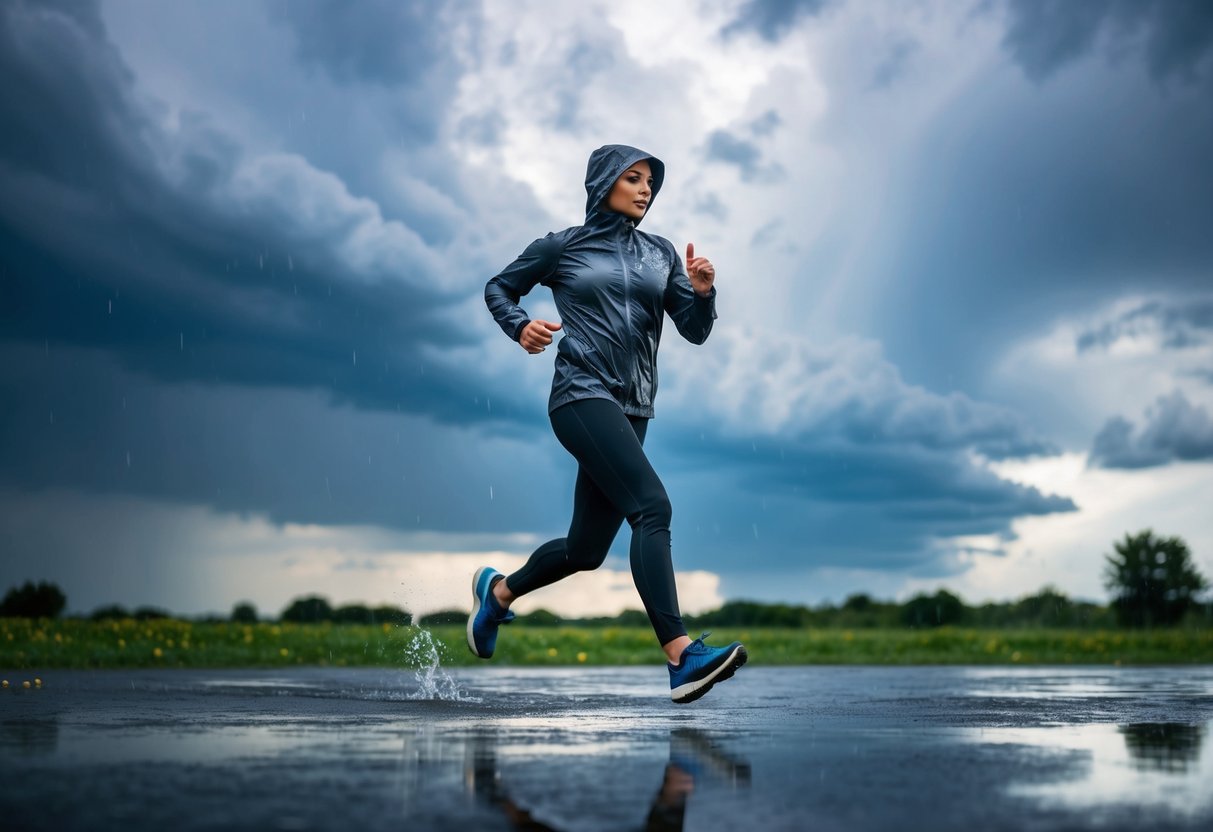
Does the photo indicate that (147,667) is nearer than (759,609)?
Yes

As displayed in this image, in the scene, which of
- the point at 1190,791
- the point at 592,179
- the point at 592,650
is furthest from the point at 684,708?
the point at 592,650

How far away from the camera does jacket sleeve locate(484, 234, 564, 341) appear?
600cm

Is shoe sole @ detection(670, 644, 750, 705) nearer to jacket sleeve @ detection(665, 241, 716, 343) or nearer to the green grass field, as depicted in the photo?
jacket sleeve @ detection(665, 241, 716, 343)

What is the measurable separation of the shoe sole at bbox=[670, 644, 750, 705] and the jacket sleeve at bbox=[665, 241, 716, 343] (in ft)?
5.89

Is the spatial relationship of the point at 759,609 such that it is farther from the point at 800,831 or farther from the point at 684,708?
the point at 800,831

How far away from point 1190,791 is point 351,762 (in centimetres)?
228

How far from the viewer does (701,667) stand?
16.6ft

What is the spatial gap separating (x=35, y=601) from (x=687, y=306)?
16738 millimetres

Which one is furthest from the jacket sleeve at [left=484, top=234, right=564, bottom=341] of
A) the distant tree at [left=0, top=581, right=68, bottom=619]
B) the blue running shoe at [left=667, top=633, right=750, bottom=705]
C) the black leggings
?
the distant tree at [left=0, top=581, right=68, bottom=619]

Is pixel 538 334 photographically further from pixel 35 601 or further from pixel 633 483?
pixel 35 601

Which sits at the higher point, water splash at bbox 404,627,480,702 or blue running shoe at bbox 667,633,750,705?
blue running shoe at bbox 667,633,750,705

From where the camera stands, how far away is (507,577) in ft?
21.9

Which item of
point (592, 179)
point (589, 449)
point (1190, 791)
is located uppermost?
point (592, 179)

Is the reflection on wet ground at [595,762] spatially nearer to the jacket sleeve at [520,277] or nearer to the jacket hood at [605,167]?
the jacket sleeve at [520,277]
